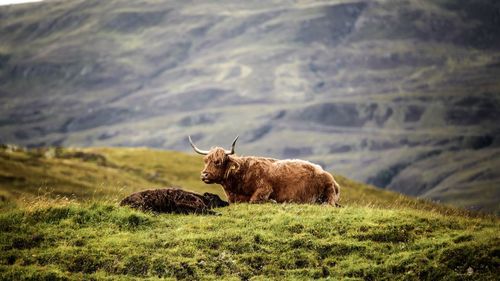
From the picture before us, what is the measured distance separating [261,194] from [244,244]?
5.03 meters

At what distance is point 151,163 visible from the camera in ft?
376

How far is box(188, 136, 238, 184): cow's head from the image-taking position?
2200cm

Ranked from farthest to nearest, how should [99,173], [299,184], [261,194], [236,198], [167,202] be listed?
A: [99,173] → [236,198] → [299,184] → [261,194] → [167,202]

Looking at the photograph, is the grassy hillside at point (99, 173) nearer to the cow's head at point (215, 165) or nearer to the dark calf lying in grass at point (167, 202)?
the cow's head at point (215, 165)

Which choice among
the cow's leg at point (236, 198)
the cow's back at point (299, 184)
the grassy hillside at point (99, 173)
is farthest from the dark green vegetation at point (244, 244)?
the grassy hillside at point (99, 173)

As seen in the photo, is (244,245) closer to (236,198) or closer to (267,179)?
(267,179)

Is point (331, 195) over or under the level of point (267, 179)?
under

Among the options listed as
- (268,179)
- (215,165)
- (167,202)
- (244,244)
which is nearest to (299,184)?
(268,179)

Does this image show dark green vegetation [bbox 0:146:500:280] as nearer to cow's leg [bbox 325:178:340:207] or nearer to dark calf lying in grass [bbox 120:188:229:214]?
dark calf lying in grass [bbox 120:188:229:214]

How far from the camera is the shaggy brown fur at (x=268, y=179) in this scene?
21828mm

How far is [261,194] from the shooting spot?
21.7 meters

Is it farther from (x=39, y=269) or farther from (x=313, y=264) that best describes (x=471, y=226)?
(x=39, y=269)

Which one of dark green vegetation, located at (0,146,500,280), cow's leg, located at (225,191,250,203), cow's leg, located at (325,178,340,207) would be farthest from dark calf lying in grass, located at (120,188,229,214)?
cow's leg, located at (325,178,340,207)

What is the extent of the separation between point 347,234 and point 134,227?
Answer: 513 centimetres
